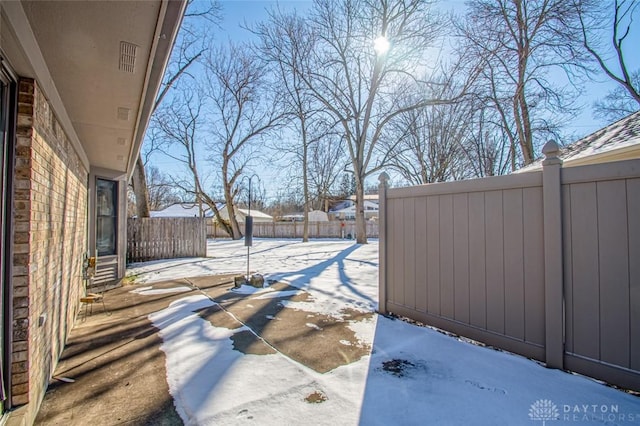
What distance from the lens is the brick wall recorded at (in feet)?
6.40

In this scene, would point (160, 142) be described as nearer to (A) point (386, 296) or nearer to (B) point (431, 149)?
(B) point (431, 149)

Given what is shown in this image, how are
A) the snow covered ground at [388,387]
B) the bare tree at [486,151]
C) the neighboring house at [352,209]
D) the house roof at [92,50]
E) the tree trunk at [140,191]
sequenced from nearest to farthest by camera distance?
the house roof at [92,50], the snow covered ground at [388,387], the tree trunk at [140,191], the bare tree at [486,151], the neighboring house at [352,209]

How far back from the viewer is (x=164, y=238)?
10.7 meters

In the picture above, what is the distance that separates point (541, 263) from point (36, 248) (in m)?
3.85

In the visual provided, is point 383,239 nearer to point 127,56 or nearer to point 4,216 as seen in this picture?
point 127,56

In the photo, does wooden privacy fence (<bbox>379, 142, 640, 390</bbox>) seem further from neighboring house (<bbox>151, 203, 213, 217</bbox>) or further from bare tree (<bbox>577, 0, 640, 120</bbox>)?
neighboring house (<bbox>151, 203, 213, 217</bbox>)

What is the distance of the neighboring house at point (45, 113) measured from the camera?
1.82 metres

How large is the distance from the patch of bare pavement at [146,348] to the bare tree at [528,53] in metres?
11.5

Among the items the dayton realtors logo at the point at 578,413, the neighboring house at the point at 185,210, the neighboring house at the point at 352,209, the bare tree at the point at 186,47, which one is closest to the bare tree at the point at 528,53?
the bare tree at the point at 186,47

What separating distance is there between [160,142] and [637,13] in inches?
838

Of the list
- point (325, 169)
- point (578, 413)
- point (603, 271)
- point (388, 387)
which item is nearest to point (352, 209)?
point (325, 169)

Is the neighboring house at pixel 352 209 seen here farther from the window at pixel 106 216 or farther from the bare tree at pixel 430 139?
the window at pixel 106 216

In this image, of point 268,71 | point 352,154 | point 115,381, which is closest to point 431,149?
point 352,154

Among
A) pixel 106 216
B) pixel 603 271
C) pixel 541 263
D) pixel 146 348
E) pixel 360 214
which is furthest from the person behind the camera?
pixel 360 214
